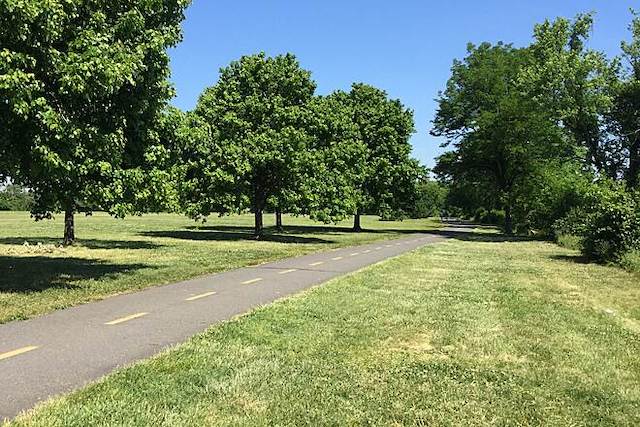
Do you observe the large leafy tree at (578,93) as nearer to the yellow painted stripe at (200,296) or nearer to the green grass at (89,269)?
the green grass at (89,269)

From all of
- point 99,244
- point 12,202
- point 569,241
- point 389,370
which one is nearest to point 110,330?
point 389,370

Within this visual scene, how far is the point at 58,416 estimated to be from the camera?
177 inches

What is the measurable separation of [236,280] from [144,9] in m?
6.46


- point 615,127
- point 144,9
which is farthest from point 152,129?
point 615,127

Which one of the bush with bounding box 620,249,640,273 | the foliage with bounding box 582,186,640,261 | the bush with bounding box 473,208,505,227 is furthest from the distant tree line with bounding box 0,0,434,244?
the bush with bounding box 473,208,505,227

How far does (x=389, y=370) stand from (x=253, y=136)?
23175 mm

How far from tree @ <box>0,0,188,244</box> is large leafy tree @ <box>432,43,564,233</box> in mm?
29537

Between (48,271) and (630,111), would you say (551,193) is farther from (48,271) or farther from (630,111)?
(48,271)

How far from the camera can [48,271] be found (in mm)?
14344

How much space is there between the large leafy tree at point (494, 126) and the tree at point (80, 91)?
2954 centimetres

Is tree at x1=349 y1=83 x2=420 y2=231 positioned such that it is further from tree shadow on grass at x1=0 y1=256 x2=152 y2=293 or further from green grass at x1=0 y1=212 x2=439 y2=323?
tree shadow on grass at x1=0 y1=256 x2=152 y2=293

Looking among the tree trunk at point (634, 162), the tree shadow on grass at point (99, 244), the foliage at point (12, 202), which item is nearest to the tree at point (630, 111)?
the tree trunk at point (634, 162)

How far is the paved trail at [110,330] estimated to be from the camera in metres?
5.46

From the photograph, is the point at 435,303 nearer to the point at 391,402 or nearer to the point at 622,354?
the point at 622,354
